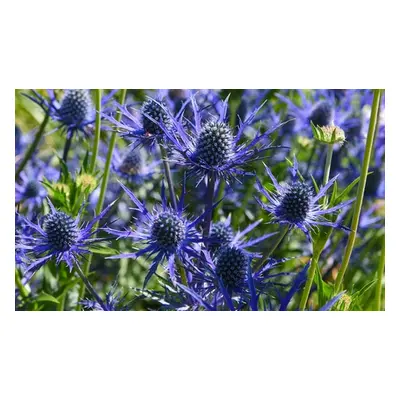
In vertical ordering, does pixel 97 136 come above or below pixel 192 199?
above

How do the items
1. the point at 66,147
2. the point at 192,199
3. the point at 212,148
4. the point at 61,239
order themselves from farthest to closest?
the point at 66,147, the point at 192,199, the point at 61,239, the point at 212,148

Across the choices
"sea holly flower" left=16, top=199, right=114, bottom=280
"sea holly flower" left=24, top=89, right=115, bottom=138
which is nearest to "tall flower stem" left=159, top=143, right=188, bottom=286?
"sea holly flower" left=16, top=199, right=114, bottom=280

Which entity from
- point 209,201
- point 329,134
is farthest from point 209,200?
point 329,134

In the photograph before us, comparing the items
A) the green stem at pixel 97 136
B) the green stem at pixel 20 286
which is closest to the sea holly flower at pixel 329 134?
the green stem at pixel 97 136

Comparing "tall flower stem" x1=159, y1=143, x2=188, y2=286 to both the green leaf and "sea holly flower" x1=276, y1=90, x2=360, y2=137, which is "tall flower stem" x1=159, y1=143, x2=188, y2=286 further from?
"sea holly flower" x1=276, y1=90, x2=360, y2=137

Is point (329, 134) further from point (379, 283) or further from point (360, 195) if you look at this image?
point (379, 283)
